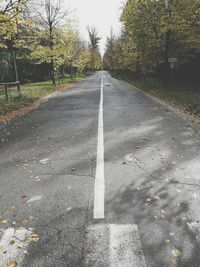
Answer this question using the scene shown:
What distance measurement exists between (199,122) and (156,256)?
7946mm

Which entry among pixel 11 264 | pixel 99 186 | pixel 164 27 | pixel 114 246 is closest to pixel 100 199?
pixel 99 186

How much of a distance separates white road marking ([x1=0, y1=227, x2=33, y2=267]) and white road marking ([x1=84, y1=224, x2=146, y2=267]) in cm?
74

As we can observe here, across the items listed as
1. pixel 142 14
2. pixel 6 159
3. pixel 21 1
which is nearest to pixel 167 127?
pixel 6 159

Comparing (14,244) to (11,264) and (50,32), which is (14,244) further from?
(50,32)

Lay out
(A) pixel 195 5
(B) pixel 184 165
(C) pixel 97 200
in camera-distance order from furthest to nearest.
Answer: (A) pixel 195 5 < (B) pixel 184 165 < (C) pixel 97 200

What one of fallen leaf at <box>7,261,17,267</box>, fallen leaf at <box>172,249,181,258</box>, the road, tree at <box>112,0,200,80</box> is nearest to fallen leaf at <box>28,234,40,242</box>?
the road

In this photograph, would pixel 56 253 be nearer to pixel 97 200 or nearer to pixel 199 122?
pixel 97 200

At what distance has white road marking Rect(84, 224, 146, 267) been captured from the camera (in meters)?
3.03

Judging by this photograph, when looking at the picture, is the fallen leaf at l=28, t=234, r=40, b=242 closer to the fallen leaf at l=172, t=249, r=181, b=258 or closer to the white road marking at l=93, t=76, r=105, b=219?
the white road marking at l=93, t=76, r=105, b=219

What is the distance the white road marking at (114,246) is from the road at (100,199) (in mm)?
11

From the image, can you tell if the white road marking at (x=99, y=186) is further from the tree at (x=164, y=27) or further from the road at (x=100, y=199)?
the tree at (x=164, y=27)

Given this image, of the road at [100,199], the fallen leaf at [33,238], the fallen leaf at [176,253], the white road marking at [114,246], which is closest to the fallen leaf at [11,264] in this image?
the road at [100,199]

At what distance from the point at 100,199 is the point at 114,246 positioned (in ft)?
3.87

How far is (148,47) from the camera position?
22.4 m
